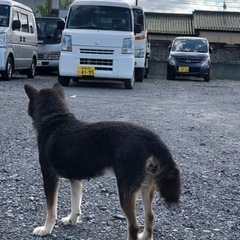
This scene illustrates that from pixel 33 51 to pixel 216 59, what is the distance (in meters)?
19.2

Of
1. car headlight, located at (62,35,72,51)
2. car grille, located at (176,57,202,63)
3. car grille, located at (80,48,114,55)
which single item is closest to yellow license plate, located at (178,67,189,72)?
car grille, located at (176,57,202,63)

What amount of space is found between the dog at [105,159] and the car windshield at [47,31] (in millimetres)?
17518

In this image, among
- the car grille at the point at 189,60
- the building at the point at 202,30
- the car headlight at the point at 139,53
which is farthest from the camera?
the building at the point at 202,30

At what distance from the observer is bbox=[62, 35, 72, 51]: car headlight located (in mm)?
14844

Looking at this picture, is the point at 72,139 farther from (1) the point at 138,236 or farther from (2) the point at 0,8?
(2) the point at 0,8

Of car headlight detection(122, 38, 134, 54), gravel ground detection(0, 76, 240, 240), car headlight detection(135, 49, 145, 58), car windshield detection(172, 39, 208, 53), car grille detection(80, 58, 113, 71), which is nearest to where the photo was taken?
gravel ground detection(0, 76, 240, 240)

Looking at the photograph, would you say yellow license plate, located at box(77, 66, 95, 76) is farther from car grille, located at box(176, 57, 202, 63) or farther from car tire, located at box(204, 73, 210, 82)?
car tire, located at box(204, 73, 210, 82)

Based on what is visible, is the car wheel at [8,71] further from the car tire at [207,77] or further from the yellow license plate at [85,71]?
the car tire at [207,77]

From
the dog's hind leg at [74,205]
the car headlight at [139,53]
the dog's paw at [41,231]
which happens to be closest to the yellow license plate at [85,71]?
the car headlight at [139,53]

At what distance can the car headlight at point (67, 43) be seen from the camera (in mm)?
14844

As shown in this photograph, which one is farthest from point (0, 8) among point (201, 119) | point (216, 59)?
point (216, 59)

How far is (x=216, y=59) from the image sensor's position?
36.1 m

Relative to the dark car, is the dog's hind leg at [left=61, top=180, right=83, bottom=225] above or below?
above

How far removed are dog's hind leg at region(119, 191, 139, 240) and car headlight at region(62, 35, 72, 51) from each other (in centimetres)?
1160
